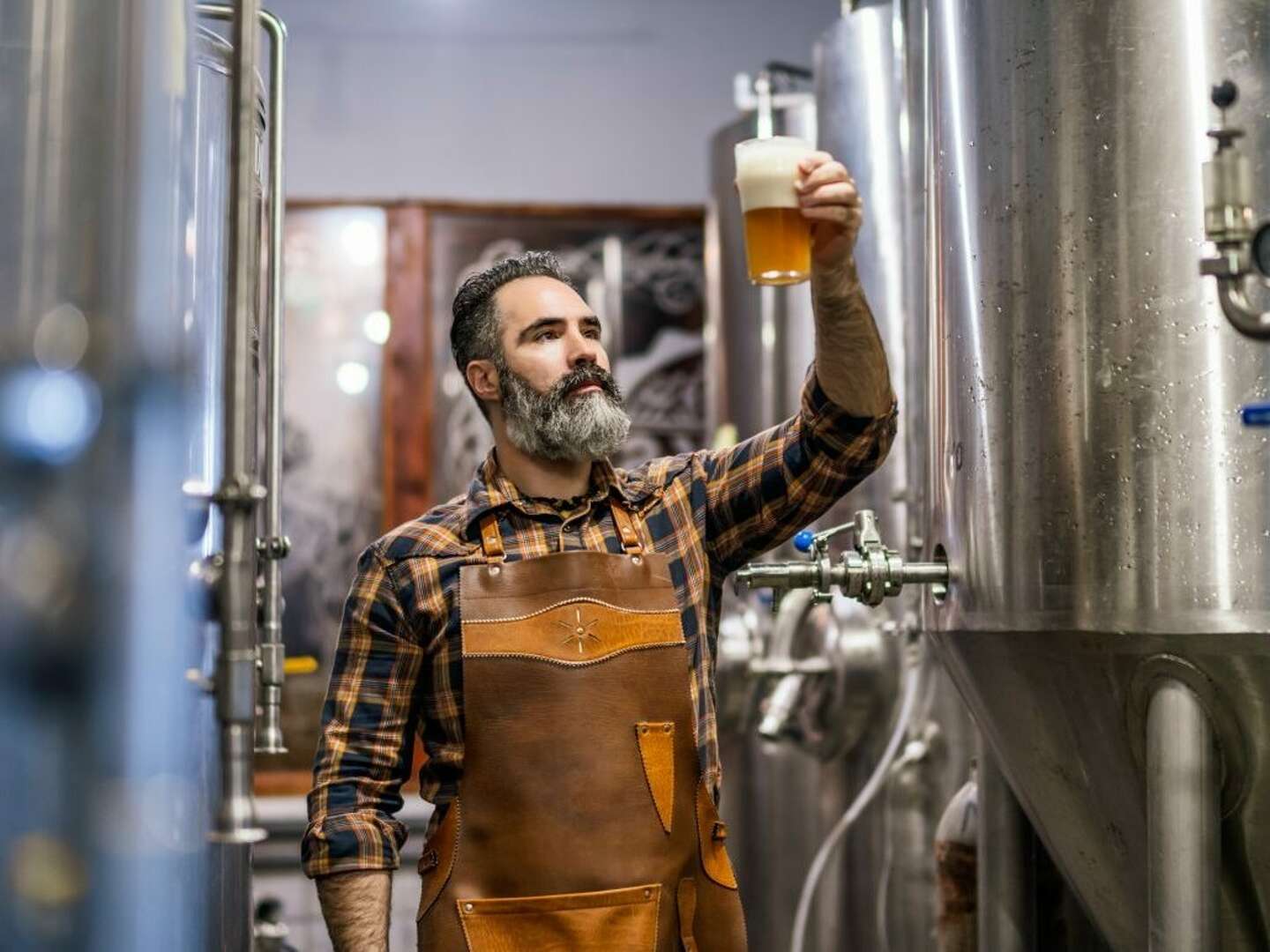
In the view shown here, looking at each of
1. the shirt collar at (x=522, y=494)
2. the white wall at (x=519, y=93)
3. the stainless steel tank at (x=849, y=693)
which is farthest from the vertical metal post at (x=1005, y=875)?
the white wall at (x=519, y=93)

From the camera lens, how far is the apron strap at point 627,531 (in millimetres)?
2227

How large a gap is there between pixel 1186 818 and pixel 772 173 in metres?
0.80

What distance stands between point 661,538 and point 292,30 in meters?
3.75

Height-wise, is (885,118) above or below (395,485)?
above

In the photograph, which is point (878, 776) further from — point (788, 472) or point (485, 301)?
point (485, 301)

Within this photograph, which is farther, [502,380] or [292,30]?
[292,30]

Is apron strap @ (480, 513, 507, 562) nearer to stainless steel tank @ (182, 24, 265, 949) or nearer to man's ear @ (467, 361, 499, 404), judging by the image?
man's ear @ (467, 361, 499, 404)

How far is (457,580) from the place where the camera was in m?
2.20

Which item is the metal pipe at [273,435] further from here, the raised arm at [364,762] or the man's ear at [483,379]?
the man's ear at [483,379]

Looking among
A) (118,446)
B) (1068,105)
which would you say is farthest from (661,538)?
(118,446)

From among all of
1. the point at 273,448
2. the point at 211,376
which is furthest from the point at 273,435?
the point at 211,376

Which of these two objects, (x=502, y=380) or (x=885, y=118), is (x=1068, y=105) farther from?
(x=885, y=118)

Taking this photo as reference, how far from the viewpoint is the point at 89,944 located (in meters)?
1.12

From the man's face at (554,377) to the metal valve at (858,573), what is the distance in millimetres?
322
